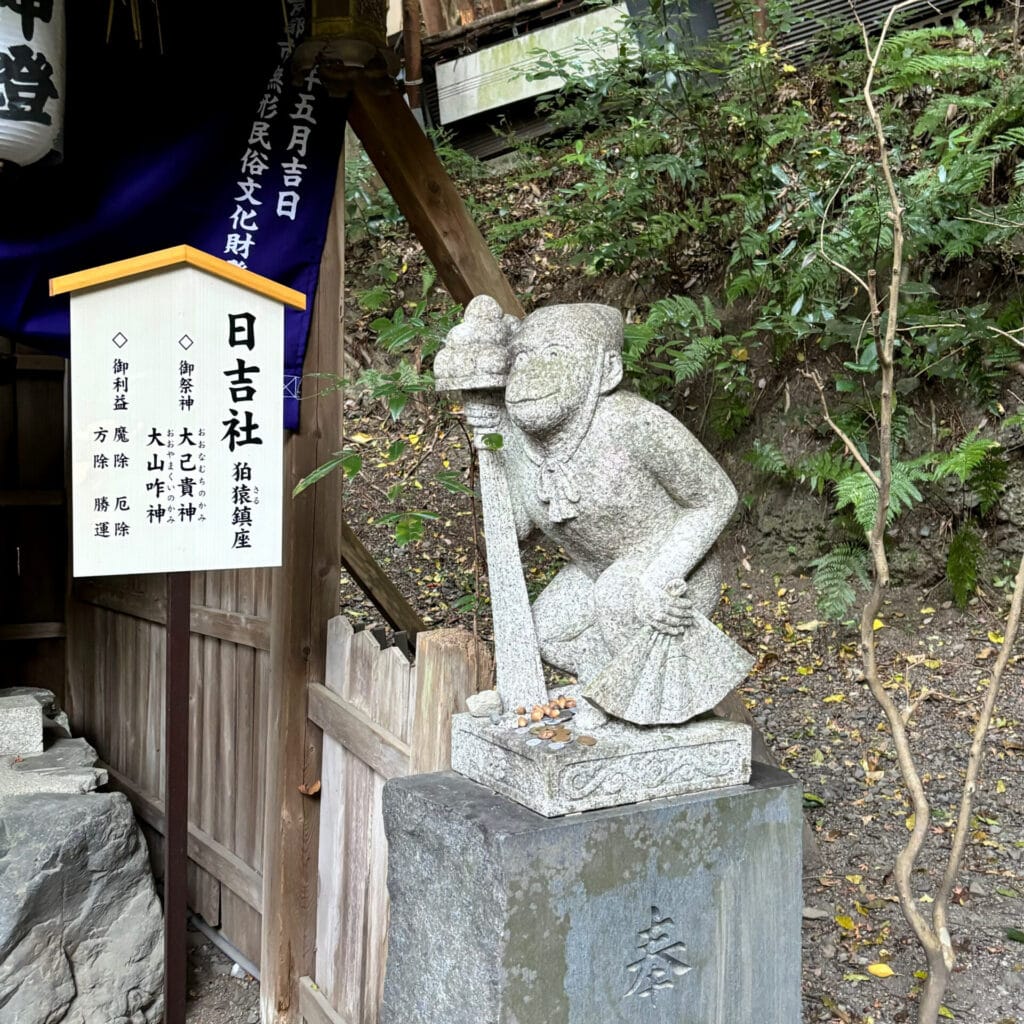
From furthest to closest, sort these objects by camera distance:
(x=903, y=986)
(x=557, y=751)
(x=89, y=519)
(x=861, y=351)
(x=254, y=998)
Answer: (x=861, y=351) < (x=254, y=998) < (x=903, y=986) < (x=89, y=519) < (x=557, y=751)

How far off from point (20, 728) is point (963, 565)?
4516 mm

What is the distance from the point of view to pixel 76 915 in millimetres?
3682

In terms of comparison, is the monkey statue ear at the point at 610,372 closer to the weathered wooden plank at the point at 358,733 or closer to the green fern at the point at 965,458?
the weathered wooden plank at the point at 358,733

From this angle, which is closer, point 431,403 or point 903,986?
point 903,986

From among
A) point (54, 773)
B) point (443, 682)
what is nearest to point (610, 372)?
point (443, 682)

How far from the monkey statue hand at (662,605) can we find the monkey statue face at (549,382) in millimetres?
429

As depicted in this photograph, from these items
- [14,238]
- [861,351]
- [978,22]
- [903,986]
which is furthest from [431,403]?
[903,986]

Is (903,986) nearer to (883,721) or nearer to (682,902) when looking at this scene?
(682,902)

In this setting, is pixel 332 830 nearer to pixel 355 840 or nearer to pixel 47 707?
pixel 355 840

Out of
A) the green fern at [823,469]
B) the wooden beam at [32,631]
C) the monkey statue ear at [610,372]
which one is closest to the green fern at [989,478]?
the green fern at [823,469]

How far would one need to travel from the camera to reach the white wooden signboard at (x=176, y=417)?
A: 2357mm

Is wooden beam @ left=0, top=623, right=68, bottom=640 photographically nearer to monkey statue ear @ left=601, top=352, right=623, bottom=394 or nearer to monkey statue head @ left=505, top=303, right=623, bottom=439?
monkey statue head @ left=505, top=303, right=623, bottom=439

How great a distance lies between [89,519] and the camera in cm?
236

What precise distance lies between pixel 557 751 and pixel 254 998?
107 inches
